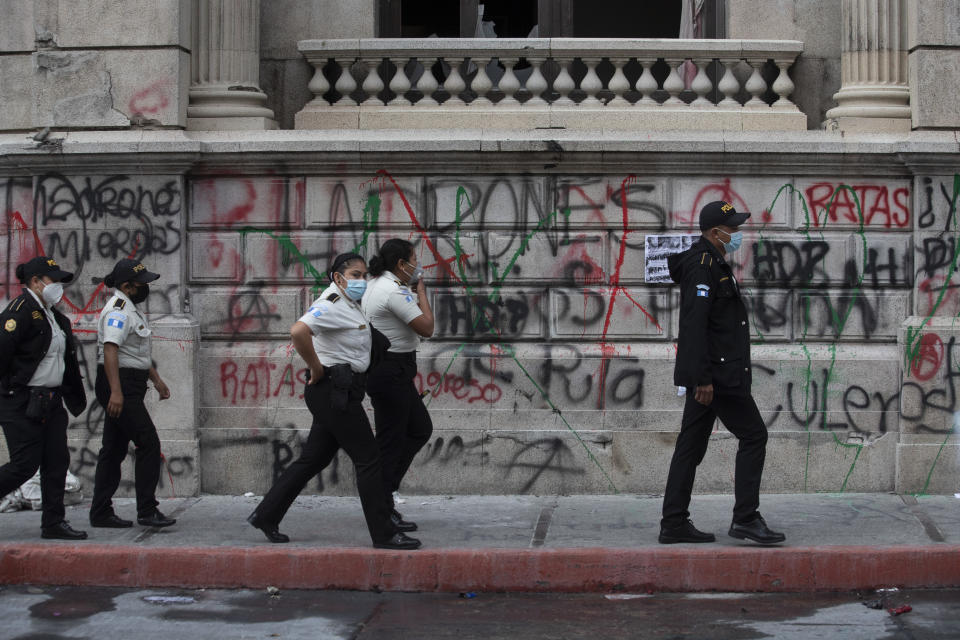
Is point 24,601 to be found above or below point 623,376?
below

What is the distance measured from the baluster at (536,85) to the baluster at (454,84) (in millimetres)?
501

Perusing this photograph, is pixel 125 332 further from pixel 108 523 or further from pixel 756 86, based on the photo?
pixel 756 86

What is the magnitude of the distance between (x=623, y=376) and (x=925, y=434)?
2.17 metres

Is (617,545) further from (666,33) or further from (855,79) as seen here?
(666,33)

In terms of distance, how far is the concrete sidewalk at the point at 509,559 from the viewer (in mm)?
6754

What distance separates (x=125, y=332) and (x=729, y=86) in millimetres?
Answer: 4828

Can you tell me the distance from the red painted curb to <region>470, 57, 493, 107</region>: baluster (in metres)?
3.82

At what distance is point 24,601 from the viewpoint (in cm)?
660

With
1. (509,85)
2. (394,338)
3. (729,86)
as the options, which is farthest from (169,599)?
(729,86)

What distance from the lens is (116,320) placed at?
7.45 metres

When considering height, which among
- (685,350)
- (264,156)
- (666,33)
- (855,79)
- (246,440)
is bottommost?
(246,440)

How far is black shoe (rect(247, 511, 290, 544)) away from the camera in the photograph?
7.25m

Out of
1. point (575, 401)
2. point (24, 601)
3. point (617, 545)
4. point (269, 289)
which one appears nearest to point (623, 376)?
point (575, 401)

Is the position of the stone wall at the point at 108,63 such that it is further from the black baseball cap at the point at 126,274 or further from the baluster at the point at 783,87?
the baluster at the point at 783,87
